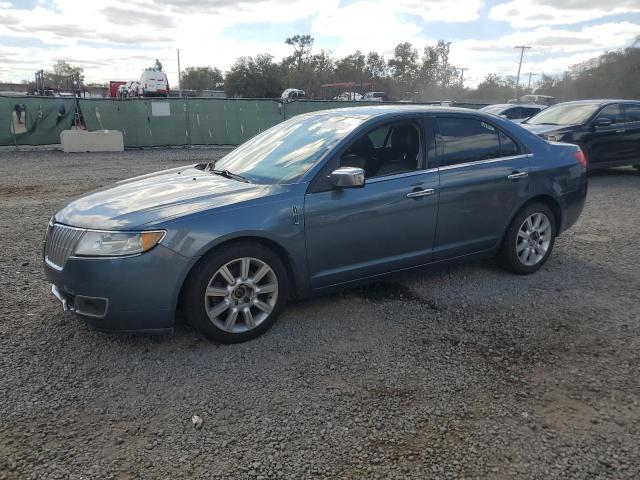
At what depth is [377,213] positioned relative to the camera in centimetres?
409

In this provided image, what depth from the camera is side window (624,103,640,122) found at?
36.2 feet

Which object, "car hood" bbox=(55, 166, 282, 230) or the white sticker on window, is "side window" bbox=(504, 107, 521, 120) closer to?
the white sticker on window

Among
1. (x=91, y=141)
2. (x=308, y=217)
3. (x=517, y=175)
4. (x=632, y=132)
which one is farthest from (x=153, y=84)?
(x=308, y=217)

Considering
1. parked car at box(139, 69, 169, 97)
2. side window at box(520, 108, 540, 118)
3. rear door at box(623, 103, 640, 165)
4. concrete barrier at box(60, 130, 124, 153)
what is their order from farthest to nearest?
parked car at box(139, 69, 169, 97) → side window at box(520, 108, 540, 118) → concrete barrier at box(60, 130, 124, 153) → rear door at box(623, 103, 640, 165)

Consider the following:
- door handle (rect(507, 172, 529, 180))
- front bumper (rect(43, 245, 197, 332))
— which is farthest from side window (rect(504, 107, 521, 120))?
front bumper (rect(43, 245, 197, 332))

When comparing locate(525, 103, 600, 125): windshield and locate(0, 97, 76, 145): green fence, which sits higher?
locate(525, 103, 600, 125): windshield

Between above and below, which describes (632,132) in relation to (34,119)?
above

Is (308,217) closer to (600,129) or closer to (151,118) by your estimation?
(600,129)

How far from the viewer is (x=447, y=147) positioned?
14.9 ft

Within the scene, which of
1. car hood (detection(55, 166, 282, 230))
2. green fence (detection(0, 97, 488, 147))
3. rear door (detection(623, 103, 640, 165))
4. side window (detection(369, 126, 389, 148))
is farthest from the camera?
green fence (detection(0, 97, 488, 147))

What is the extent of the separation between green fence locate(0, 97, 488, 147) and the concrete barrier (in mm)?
Answer: 832

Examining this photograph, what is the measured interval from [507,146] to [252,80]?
68340mm

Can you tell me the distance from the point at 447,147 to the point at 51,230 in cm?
323

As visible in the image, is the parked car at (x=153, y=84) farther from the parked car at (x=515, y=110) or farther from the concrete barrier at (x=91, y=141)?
the parked car at (x=515, y=110)
